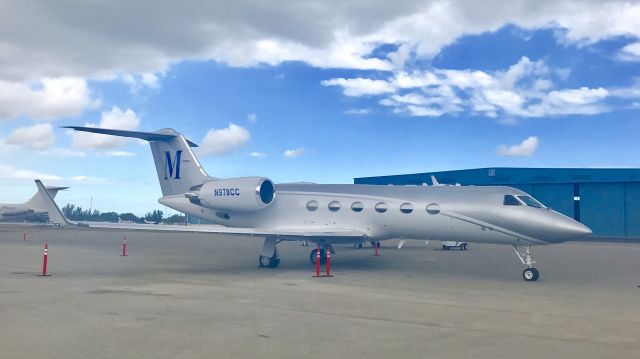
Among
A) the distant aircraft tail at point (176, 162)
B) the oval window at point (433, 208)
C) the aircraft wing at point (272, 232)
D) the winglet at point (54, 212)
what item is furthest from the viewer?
the distant aircraft tail at point (176, 162)

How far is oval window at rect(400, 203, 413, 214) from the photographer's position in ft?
53.0

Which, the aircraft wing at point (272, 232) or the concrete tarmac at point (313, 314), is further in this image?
the aircraft wing at point (272, 232)

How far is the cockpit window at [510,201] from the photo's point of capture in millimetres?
14805

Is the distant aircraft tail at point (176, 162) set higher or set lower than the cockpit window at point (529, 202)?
higher

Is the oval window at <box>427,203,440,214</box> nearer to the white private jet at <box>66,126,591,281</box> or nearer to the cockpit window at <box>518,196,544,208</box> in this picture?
the white private jet at <box>66,126,591,281</box>

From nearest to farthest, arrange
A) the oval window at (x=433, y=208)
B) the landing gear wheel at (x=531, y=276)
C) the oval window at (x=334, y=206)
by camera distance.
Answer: the landing gear wheel at (x=531, y=276) < the oval window at (x=433, y=208) < the oval window at (x=334, y=206)

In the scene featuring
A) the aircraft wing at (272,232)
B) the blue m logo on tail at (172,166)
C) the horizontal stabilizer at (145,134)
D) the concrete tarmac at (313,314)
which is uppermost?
the horizontal stabilizer at (145,134)

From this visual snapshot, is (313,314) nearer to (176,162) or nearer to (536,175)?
(176,162)

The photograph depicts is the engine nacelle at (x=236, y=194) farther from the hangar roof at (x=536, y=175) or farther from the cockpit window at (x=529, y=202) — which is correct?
the hangar roof at (x=536, y=175)

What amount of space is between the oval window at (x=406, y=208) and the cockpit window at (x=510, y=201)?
278 cm

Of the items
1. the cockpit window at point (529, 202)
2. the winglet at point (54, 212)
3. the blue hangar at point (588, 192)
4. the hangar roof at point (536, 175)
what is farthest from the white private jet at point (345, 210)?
the hangar roof at point (536, 175)

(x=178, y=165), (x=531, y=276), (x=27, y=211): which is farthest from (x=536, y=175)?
(x=27, y=211)

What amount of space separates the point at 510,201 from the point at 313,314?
28.0ft

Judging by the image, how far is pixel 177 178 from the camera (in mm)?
20422
